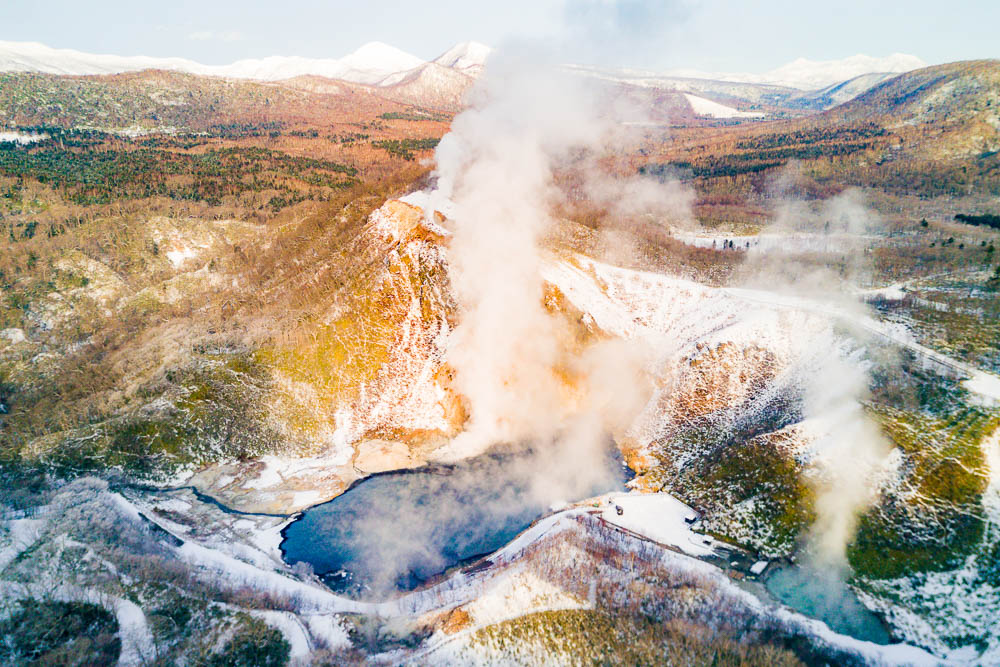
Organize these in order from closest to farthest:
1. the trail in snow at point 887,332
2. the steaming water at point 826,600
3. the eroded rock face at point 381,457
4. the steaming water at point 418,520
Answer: the steaming water at point 826,600 < the steaming water at point 418,520 < the trail in snow at point 887,332 < the eroded rock face at point 381,457

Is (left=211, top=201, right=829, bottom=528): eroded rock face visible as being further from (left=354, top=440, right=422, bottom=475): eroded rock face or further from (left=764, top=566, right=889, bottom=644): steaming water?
(left=764, top=566, right=889, bottom=644): steaming water

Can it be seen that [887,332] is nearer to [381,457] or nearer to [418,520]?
[418,520]

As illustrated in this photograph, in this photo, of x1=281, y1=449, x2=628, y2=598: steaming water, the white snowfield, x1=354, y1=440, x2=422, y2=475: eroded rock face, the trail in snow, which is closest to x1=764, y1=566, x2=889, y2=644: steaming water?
the white snowfield

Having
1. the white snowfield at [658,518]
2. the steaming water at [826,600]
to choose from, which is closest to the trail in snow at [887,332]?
the steaming water at [826,600]

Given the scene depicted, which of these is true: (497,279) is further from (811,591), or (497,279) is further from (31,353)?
(31,353)

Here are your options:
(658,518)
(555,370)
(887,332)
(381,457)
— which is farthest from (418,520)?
(887,332)

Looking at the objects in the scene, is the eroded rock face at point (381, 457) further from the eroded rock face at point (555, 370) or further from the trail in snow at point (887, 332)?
the trail in snow at point (887, 332)
